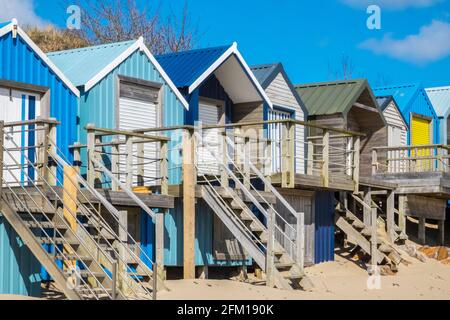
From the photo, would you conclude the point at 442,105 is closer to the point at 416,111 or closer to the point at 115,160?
the point at 416,111

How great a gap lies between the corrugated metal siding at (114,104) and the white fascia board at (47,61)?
1.29 feet

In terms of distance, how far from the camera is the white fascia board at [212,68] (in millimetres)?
23016

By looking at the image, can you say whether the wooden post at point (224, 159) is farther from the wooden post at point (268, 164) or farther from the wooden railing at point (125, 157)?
the wooden railing at point (125, 157)

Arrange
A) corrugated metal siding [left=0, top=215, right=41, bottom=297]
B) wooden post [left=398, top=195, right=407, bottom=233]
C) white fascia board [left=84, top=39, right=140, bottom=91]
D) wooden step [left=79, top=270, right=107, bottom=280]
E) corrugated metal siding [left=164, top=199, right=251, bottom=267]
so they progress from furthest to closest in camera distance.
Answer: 1. wooden post [left=398, top=195, right=407, bottom=233]
2. corrugated metal siding [left=164, top=199, right=251, bottom=267]
3. white fascia board [left=84, top=39, right=140, bottom=91]
4. corrugated metal siding [left=0, top=215, right=41, bottom=297]
5. wooden step [left=79, top=270, right=107, bottom=280]

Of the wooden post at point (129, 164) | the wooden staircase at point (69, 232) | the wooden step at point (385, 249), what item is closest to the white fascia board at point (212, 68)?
the wooden post at point (129, 164)

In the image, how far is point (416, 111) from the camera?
33.8m

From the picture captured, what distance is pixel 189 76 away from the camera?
23.2m

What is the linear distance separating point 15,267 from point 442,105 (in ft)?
73.6

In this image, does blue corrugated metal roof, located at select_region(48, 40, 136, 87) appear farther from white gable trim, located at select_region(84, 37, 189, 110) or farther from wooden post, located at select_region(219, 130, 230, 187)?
wooden post, located at select_region(219, 130, 230, 187)

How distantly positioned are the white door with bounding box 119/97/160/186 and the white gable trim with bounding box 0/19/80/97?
161 centimetres

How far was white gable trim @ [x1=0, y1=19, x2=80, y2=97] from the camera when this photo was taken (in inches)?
736

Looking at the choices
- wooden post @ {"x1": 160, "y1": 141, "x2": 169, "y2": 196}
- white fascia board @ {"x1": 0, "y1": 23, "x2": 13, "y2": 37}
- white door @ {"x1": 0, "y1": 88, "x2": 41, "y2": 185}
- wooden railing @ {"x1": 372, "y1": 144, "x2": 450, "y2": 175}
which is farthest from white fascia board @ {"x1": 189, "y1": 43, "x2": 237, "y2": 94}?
wooden railing @ {"x1": 372, "y1": 144, "x2": 450, "y2": 175}

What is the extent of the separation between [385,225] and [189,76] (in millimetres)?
8163
